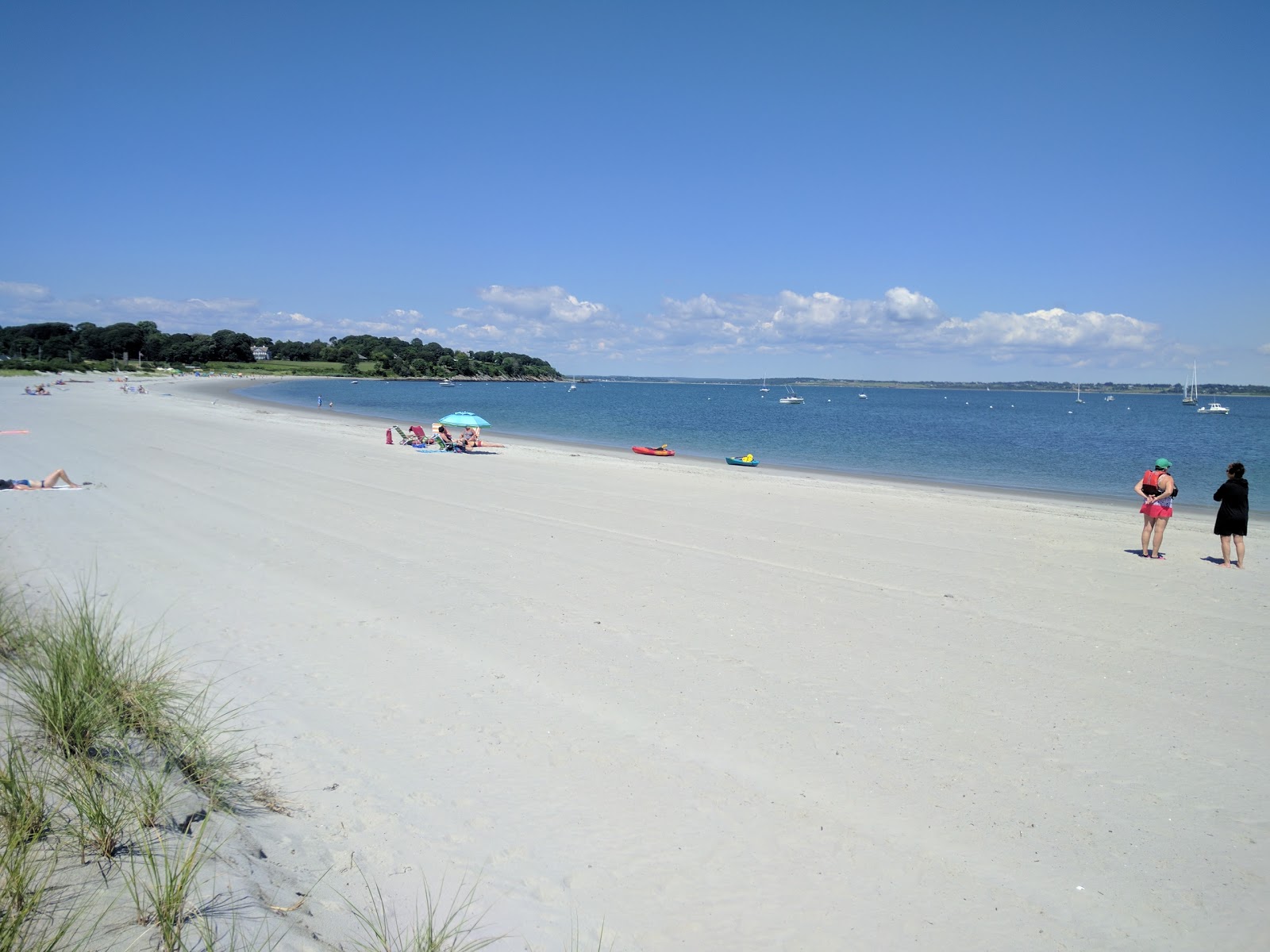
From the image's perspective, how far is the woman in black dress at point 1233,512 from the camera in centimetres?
1088

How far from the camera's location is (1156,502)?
11.4 metres

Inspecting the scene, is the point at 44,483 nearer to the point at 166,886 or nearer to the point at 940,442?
the point at 166,886

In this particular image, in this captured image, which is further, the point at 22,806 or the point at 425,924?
the point at 425,924

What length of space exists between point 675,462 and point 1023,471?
532 inches

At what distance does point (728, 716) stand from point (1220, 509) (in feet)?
31.6

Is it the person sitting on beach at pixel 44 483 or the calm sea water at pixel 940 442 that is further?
the calm sea water at pixel 940 442

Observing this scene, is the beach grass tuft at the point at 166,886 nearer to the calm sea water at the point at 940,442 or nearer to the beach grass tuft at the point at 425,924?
the beach grass tuft at the point at 425,924

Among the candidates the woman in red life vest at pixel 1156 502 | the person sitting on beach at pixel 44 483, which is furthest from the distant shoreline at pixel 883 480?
the person sitting on beach at pixel 44 483

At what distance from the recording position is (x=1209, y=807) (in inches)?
178

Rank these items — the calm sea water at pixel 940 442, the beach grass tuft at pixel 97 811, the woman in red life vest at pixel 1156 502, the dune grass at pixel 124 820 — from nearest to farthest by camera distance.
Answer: the dune grass at pixel 124 820 → the beach grass tuft at pixel 97 811 → the woman in red life vest at pixel 1156 502 → the calm sea water at pixel 940 442

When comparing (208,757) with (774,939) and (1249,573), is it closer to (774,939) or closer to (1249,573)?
(774,939)

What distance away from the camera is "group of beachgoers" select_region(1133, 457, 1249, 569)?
1091cm

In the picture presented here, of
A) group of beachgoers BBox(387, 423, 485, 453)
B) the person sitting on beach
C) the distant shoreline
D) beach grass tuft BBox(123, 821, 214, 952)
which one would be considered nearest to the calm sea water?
the distant shoreline

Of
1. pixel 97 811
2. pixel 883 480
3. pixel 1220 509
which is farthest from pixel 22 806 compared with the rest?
pixel 883 480
